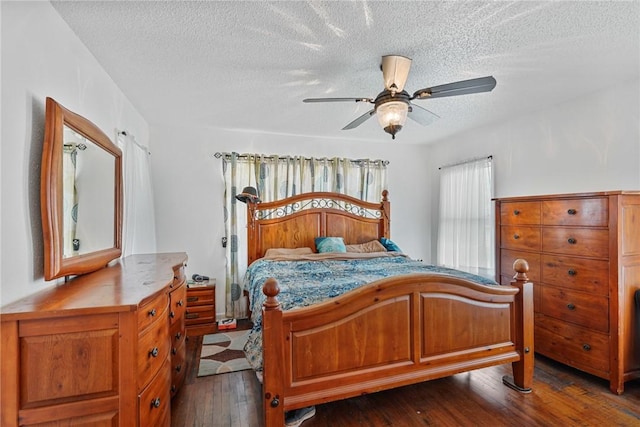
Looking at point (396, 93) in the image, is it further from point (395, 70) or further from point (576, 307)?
point (576, 307)

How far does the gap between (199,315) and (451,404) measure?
272cm

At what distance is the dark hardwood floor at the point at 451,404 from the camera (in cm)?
198

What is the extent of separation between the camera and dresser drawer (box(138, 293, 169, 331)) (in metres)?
1.33

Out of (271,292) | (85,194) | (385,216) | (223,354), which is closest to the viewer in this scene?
(271,292)

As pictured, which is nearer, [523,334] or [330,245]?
[523,334]

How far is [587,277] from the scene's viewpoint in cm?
247

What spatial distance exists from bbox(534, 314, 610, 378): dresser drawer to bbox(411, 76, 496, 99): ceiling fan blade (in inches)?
83.9

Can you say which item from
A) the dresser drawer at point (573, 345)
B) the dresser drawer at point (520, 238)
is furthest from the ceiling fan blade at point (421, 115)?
the dresser drawer at point (573, 345)

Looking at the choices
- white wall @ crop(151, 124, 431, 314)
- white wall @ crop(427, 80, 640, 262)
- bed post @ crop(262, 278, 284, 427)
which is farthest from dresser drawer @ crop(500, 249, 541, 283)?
white wall @ crop(151, 124, 431, 314)

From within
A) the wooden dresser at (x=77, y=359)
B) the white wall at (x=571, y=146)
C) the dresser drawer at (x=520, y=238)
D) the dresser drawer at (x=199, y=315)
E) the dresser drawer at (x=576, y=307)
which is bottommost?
the dresser drawer at (x=199, y=315)

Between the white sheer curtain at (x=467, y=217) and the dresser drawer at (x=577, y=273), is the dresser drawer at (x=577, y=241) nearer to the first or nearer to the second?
the dresser drawer at (x=577, y=273)

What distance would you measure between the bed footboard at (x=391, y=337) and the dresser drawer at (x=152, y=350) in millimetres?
538

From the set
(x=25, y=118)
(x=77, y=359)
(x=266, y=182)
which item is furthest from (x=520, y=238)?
(x=25, y=118)

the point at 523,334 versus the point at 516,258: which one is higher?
the point at 516,258
